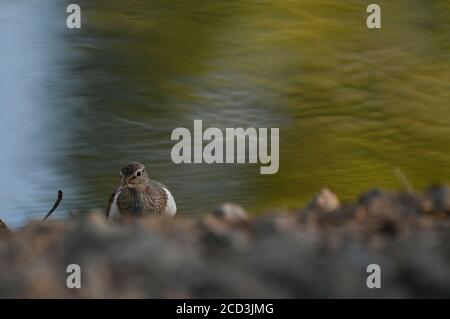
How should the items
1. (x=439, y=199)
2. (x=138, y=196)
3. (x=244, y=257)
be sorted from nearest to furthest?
(x=244, y=257), (x=439, y=199), (x=138, y=196)

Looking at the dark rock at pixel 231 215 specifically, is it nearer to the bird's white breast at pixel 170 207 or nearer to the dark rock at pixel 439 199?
the dark rock at pixel 439 199

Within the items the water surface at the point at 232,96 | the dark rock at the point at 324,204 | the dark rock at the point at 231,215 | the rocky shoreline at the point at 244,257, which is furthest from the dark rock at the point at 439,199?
the water surface at the point at 232,96

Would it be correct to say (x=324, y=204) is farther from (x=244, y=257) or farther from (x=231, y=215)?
(x=244, y=257)

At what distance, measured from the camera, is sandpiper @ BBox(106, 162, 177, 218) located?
4680 millimetres

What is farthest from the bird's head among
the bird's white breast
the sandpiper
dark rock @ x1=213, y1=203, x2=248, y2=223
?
dark rock @ x1=213, y1=203, x2=248, y2=223

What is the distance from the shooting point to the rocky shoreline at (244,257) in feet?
9.53

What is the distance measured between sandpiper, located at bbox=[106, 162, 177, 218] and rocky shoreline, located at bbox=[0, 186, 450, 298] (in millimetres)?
1398

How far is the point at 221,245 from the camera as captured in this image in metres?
3.09

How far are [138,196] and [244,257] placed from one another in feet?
5.96

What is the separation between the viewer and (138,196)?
479 centimetres

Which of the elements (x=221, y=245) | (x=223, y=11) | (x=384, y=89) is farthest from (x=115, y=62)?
(x=221, y=245)

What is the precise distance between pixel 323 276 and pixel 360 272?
9 centimetres

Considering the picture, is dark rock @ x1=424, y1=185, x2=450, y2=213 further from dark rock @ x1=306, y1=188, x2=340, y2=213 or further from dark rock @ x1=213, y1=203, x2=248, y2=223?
dark rock @ x1=213, y1=203, x2=248, y2=223

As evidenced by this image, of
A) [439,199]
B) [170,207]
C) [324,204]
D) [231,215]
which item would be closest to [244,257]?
[231,215]
